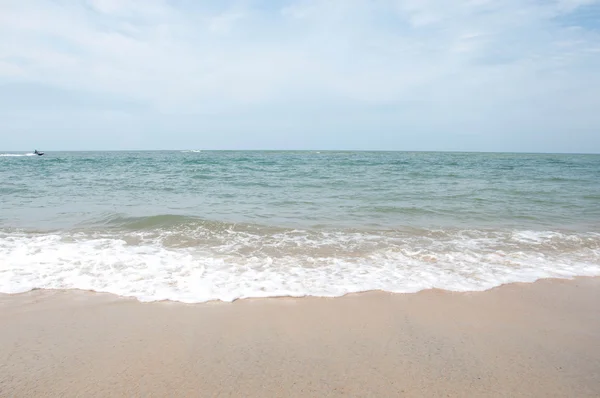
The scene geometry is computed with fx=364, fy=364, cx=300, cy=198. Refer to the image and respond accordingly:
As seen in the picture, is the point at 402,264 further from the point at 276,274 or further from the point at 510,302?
the point at 276,274

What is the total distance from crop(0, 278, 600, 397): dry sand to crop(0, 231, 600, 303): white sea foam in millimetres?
319

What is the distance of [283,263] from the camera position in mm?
4832

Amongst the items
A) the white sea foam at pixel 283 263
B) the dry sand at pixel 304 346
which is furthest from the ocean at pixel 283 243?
the dry sand at pixel 304 346

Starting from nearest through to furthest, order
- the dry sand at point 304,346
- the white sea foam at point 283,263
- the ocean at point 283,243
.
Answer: the dry sand at point 304,346 → the white sea foam at point 283,263 → the ocean at point 283,243

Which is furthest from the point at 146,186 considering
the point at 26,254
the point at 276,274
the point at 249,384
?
the point at 249,384

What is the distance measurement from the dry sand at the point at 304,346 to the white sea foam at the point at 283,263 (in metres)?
0.32

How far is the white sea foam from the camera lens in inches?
156

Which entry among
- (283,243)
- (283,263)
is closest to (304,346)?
(283,263)

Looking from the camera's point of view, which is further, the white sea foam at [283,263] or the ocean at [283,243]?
the ocean at [283,243]

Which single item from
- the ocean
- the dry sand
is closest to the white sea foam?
the ocean

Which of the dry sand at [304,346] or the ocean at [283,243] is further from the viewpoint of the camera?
the ocean at [283,243]

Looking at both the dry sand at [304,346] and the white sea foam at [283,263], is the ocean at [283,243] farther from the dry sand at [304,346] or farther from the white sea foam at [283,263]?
the dry sand at [304,346]

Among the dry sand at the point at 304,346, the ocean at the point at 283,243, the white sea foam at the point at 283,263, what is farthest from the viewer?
the ocean at the point at 283,243

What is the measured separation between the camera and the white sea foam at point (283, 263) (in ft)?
13.0
